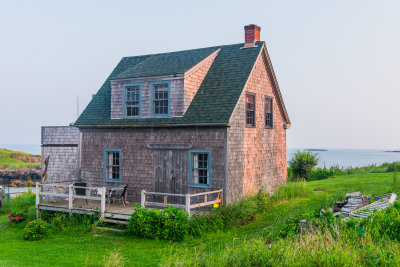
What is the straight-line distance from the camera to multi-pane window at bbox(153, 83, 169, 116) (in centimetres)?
1939

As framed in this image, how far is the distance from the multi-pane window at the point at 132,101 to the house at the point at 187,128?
51 millimetres

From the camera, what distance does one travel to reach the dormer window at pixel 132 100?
20234mm

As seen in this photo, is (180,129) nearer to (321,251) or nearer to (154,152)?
(154,152)

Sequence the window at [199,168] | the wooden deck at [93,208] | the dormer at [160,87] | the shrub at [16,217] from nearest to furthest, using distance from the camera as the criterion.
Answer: the wooden deck at [93,208] < the window at [199,168] < the dormer at [160,87] < the shrub at [16,217]

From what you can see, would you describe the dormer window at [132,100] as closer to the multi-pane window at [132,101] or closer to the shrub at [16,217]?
the multi-pane window at [132,101]

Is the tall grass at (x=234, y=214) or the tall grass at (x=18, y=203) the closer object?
the tall grass at (x=234, y=214)

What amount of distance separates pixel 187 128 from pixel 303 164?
1630 cm

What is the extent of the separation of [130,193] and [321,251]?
12.5m

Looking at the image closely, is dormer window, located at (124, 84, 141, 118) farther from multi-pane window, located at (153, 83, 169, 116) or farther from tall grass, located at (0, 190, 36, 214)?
tall grass, located at (0, 190, 36, 214)

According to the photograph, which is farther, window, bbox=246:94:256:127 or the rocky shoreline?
the rocky shoreline

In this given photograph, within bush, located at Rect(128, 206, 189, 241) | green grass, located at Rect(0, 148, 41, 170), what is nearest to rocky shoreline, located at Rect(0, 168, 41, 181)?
green grass, located at Rect(0, 148, 41, 170)

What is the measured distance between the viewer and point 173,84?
62.2ft

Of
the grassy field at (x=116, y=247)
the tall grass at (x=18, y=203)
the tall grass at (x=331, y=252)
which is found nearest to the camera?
the tall grass at (x=331, y=252)

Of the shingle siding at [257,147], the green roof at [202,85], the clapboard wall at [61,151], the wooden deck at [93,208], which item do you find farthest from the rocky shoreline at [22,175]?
the shingle siding at [257,147]
